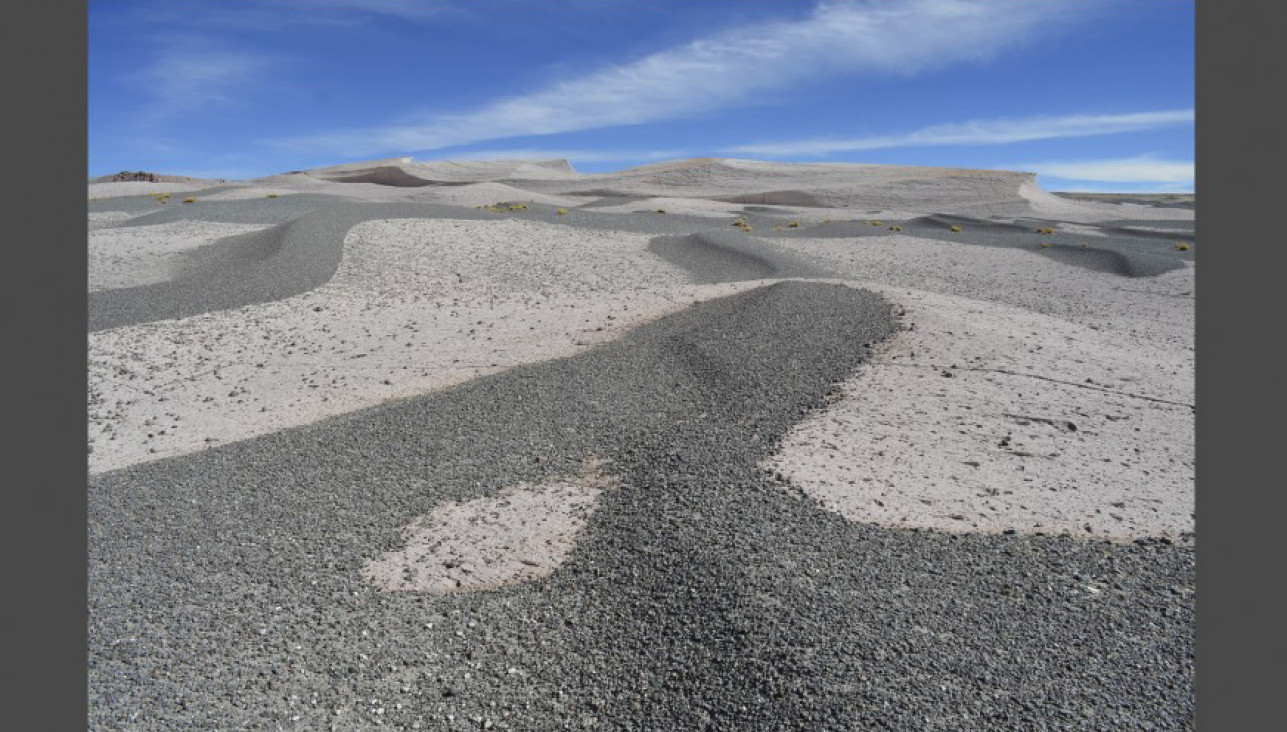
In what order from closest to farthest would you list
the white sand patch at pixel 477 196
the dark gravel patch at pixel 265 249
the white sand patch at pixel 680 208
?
the dark gravel patch at pixel 265 249
the white sand patch at pixel 680 208
the white sand patch at pixel 477 196

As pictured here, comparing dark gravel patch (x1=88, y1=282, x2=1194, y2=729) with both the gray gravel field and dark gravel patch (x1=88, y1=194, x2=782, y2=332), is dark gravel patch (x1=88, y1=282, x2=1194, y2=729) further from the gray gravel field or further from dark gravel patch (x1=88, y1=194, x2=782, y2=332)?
the gray gravel field

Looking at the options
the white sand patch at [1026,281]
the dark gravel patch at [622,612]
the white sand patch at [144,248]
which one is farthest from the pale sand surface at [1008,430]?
the white sand patch at [144,248]

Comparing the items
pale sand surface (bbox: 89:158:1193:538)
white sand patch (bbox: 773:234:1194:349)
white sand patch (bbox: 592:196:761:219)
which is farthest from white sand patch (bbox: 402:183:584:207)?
white sand patch (bbox: 773:234:1194:349)

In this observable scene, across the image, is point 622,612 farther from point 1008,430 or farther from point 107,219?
point 107,219

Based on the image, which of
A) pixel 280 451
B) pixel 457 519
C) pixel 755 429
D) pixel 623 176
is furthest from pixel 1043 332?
pixel 623 176

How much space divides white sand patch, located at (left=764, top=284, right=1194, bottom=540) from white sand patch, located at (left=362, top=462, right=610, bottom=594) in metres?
1.47

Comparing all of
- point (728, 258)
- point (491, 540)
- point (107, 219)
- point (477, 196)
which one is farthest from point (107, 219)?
point (491, 540)

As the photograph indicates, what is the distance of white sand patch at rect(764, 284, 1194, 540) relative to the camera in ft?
16.9

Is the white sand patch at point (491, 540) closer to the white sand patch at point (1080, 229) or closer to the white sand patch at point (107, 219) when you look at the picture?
the white sand patch at point (107, 219)

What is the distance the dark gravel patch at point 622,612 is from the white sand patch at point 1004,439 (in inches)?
12.2

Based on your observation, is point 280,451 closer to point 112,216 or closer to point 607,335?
point 607,335

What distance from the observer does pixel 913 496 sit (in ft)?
17.4

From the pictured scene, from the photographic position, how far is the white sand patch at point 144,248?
1320cm

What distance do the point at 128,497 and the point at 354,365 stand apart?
3.27 metres
